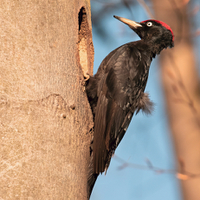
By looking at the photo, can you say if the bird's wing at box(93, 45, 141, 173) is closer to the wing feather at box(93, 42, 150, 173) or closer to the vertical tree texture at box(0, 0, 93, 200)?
the wing feather at box(93, 42, 150, 173)

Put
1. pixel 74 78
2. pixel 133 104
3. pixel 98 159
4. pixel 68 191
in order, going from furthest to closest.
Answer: pixel 133 104 < pixel 98 159 < pixel 74 78 < pixel 68 191

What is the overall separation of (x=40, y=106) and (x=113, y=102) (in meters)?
1.19

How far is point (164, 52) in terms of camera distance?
4.39 meters

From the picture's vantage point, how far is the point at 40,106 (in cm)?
150

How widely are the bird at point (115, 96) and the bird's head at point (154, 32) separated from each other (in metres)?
0.16

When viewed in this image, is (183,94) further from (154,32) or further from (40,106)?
(40,106)

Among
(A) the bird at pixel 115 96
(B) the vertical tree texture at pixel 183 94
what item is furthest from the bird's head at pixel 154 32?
(B) the vertical tree texture at pixel 183 94

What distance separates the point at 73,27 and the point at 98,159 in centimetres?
95

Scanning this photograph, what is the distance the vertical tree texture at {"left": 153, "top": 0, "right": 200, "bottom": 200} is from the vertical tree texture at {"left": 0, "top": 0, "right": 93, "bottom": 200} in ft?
7.17

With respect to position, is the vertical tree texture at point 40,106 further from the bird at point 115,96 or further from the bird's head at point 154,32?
the bird's head at point 154,32

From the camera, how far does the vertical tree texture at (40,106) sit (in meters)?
1.31

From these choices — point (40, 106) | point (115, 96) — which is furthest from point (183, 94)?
point (40, 106)

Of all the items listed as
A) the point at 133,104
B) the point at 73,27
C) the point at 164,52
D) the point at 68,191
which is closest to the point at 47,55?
the point at 73,27

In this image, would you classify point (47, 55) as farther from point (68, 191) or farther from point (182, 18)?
point (182, 18)
